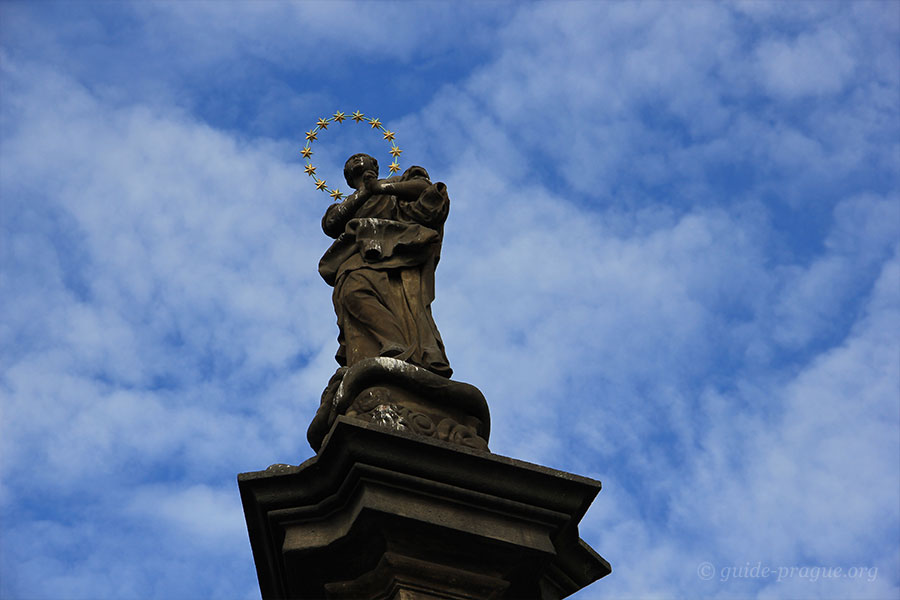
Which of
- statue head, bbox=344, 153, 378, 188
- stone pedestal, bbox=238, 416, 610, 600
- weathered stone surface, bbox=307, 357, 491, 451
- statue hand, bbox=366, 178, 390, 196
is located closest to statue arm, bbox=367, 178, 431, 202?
statue hand, bbox=366, 178, 390, 196

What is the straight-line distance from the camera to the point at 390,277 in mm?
9727

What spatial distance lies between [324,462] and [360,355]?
1.70 meters

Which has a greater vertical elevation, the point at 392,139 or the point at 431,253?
the point at 392,139

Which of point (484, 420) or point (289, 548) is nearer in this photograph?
point (289, 548)

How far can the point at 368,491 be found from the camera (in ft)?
23.8

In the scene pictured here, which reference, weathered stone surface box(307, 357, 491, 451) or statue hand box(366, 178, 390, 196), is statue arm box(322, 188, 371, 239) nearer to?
statue hand box(366, 178, 390, 196)

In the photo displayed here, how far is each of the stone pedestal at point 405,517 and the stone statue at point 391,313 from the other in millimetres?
434

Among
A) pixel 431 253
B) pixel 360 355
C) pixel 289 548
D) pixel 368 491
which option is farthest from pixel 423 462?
pixel 431 253

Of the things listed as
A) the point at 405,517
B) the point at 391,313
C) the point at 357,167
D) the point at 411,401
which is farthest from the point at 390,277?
the point at 405,517

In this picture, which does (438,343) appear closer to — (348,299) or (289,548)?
(348,299)

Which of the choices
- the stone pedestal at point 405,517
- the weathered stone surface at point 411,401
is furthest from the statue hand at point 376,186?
the stone pedestal at point 405,517

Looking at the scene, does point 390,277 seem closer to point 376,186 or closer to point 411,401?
point 376,186

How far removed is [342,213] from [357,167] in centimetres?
52

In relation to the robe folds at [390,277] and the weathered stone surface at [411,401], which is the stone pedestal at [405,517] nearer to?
the weathered stone surface at [411,401]
